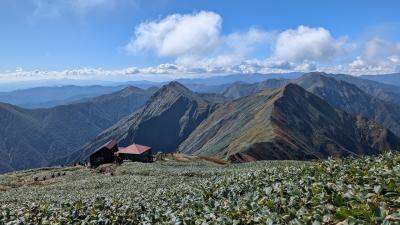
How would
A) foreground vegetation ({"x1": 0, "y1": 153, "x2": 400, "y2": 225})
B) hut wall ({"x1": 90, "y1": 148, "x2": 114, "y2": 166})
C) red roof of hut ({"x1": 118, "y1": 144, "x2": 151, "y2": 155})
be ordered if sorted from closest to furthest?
1. foreground vegetation ({"x1": 0, "y1": 153, "x2": 400, "y2": 225})
2. hut wall ({"x1": 90, "y1": 148, "x2": 114, "y2": 166})
3. red roof of hut ({"x1": 118, "y1": 144, "x2": 151, "y2": 155})

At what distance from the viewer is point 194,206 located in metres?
15.8

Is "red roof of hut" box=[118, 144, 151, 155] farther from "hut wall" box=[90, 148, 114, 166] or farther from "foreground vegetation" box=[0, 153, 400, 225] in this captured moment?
"foreground vegetation" box=[0, 153, 400, 225]

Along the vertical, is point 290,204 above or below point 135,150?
above

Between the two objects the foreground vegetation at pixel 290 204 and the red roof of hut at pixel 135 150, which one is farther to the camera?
the red roof of hut at pixel 135 150

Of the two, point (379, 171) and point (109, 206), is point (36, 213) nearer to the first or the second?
point (109, 206)

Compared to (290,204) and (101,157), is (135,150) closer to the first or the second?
(101,157)

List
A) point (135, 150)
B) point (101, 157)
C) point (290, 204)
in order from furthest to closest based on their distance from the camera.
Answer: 1. point (135, 150)
2. point (101, 157)
3. point (290, 204)

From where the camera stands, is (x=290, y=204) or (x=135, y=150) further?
(x=135, y=150)

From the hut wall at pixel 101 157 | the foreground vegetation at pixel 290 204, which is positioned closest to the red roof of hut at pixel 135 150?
the hut wall at pixel 101 157

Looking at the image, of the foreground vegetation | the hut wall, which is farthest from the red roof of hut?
the foreground vegetation

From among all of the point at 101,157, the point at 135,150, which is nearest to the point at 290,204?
the point at 101,157

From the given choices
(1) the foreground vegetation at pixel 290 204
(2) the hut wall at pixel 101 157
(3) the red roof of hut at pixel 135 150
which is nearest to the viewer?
(1) the foreground vegetation at pixel 290 204

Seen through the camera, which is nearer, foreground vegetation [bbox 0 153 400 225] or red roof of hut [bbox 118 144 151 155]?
foreground vegetation [bbox 0 153 400 225]

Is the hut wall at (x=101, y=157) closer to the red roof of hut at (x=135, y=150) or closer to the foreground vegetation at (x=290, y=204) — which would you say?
the red roof of hut at (x=135, y=150)
